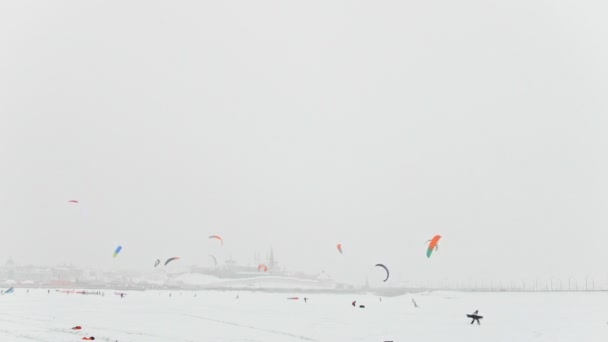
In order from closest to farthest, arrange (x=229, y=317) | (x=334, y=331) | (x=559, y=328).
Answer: (x=334, y=331), (x=559, y=328), (x=229, y=317)

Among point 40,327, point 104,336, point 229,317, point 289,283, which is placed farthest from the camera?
point 289,283

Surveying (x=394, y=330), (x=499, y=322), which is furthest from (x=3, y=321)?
(x=499, y=322)

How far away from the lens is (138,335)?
27.2 metres

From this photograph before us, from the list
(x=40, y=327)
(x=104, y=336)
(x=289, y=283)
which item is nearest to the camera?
(x=104, y=336)

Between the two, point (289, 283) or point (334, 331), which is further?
point (289, 283)

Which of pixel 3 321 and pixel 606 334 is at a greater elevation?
pixel 606 334

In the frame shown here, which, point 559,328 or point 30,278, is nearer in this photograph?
point 559,328

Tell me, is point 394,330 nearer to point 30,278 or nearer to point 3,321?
point 3,321

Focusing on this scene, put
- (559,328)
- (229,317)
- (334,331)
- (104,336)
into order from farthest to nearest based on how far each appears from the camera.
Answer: (229,317)
(559,328)
(334,331)
(104,336)

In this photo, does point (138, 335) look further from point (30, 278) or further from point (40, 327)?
point (30, 278)

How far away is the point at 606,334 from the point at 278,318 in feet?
65.6

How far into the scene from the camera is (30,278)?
7849 inches

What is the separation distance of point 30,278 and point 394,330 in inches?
7667

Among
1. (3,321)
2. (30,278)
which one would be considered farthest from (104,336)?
(30,278)
